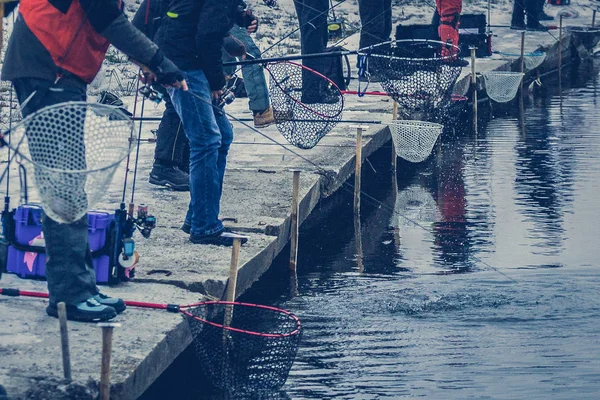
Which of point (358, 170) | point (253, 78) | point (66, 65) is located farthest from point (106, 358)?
point (253, 78)

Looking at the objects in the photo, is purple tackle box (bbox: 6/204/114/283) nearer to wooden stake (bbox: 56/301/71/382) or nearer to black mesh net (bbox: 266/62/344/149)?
wooden stake (bbox: 56/301/71/382)

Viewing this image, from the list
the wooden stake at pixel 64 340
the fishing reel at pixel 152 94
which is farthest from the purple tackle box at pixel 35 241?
the fishing reel at pixel 152 94

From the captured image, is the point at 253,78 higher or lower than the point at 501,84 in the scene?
higher

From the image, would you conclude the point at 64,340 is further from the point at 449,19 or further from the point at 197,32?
the point at 449,19

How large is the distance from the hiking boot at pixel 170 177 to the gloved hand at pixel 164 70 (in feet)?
9.23

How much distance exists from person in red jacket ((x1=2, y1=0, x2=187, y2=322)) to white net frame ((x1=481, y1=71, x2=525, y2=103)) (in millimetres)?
9934

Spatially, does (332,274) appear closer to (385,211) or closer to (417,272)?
(417,272)

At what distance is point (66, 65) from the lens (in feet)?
19.4

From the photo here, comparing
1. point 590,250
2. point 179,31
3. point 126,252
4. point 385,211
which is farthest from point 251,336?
point 385,211

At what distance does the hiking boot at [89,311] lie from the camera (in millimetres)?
5965

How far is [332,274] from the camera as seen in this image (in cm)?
845

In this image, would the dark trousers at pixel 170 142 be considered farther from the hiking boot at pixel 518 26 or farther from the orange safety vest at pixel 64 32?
the hiking boot at pixel 518 26

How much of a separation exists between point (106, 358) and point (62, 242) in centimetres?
96

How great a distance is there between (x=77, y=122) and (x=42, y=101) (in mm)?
427
